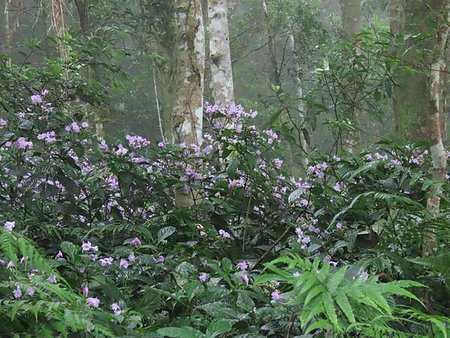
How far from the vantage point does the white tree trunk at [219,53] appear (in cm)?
644

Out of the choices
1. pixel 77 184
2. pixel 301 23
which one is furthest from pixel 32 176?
pixel 301 23

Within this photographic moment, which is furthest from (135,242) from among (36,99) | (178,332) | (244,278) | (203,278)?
(36,99)

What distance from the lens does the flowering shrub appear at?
196 cm

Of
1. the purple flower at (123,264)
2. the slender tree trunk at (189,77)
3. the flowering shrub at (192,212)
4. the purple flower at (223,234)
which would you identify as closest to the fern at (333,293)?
the flowering shrub at (192,212)

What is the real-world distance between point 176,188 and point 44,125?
2.59 ft

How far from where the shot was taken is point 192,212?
288 cm

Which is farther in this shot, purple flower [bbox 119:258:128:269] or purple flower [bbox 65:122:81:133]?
purple flower [bbox 65:122:81:133]

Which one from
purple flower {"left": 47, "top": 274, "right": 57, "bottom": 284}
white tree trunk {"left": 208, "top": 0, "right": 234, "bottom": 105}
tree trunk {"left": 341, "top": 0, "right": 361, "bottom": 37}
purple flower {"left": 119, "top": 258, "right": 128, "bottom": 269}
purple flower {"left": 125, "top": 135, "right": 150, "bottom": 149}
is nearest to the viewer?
purple flower {"left": 47, "top": 274, "right": 57, "bottom": 284}

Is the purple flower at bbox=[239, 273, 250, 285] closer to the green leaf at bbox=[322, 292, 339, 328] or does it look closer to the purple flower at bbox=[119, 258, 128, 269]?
the purple flower at bbox=[119, 258, 128, 269]

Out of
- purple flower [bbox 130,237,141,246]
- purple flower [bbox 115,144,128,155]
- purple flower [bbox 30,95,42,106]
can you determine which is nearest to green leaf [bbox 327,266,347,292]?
purple flower [bbox 130,237,141,246]

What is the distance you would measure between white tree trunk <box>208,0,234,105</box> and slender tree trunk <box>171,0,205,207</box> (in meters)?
2.54

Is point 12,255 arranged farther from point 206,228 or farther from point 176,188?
point 176,188

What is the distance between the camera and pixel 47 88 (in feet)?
10.6

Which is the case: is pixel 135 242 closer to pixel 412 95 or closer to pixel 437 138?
pixel 437 138
